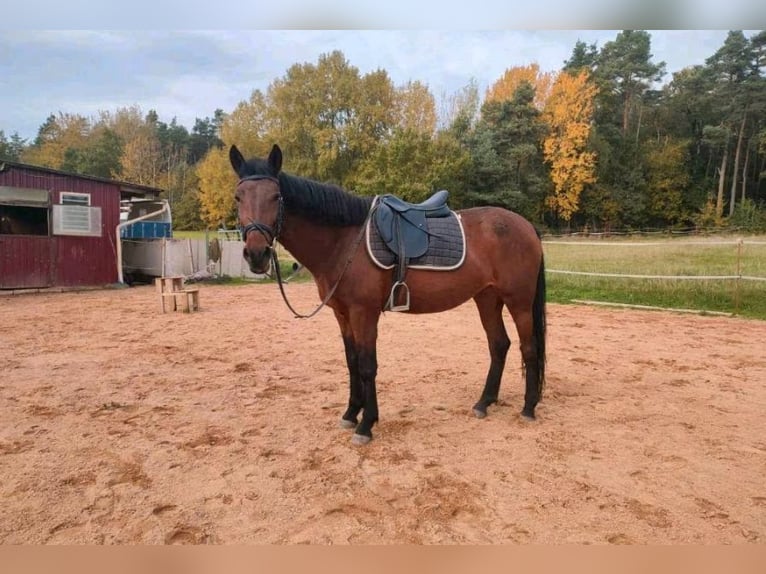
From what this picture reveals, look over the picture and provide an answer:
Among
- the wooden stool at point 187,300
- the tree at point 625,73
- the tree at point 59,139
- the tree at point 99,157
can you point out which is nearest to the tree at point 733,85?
the tree at point 625,73

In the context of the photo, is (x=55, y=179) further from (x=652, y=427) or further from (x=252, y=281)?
(x=652, y=427)

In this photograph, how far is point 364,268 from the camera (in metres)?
3.21

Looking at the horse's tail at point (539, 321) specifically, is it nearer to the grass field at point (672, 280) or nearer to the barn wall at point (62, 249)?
the grass field at point (672, 280)

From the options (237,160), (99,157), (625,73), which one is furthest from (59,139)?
(625,73)

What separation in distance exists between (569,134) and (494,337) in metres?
27.7

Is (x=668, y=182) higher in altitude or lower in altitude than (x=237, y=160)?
higher

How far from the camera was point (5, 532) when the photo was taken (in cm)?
210

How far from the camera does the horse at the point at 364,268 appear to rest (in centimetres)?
283

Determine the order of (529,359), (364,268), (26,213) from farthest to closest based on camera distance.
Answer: (26,213), (529,359), (364,268)

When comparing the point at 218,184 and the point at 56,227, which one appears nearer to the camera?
the point at 56,227

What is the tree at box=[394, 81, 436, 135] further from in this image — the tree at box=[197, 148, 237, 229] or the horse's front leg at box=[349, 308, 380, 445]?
the horse's front leg at box=[349, 308, 380, 445]

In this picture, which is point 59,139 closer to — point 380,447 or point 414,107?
point 414,107

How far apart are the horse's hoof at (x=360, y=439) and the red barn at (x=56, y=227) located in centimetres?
1133


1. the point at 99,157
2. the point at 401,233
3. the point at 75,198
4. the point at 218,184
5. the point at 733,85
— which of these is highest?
the point at 733,85
